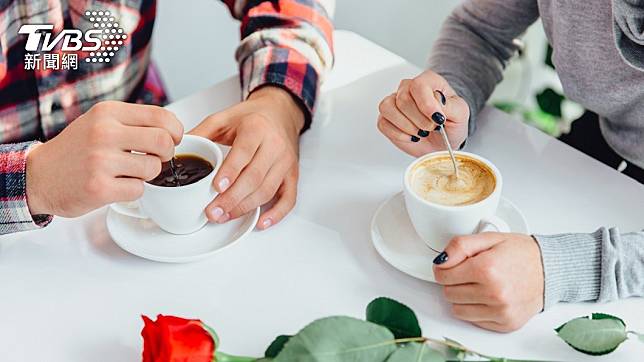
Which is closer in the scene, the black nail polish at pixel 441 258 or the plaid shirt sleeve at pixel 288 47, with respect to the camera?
the black nail polish at pixel 441 258

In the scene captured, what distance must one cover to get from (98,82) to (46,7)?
5.9 inches

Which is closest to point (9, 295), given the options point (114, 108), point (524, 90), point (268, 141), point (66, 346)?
point (66, 346)

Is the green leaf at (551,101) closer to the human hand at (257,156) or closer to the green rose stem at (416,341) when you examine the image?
the human hand at (257,156)

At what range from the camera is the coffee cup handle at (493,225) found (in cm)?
81

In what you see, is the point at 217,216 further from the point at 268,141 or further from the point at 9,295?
the point at 9,295

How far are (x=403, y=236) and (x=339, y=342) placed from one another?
252mm

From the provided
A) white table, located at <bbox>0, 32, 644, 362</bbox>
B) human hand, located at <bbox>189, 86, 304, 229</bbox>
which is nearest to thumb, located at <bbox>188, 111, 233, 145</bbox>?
human hand, located at <bbox>189, 86, 304, 229</bbox>

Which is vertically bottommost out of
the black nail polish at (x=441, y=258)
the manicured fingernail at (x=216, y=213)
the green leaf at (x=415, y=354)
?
the manicured fingernail at (x=216, y=213)

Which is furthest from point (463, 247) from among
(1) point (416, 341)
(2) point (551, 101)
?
(2) point (551, 101)

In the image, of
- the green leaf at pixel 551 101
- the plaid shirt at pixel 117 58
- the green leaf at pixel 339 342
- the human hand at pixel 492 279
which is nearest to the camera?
the green leaf at pixel 339 342

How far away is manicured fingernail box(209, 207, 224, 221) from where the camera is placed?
2.88 feet

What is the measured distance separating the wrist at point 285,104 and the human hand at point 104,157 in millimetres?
196

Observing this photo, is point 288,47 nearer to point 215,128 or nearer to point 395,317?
point 215,128

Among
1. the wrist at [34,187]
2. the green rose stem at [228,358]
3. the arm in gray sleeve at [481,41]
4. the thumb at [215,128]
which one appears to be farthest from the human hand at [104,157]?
the arm in gray sleeve at [481,41]
